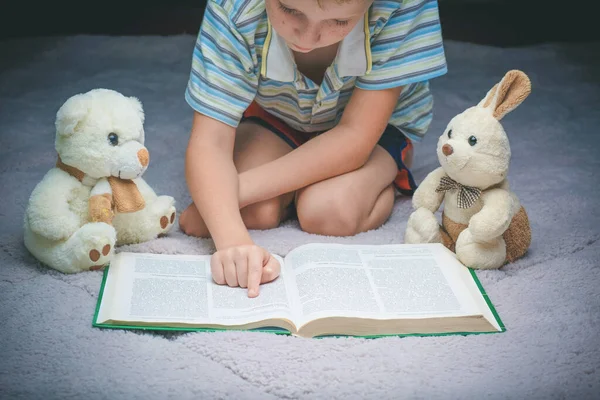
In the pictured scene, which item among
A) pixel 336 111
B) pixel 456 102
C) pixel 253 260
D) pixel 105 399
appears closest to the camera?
pixel 105 399

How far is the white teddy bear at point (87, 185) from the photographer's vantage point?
1026 mm

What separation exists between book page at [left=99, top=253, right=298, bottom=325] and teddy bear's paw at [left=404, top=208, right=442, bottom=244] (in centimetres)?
25

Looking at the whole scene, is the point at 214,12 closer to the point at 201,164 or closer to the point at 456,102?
the point at 201,164

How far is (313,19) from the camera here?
990mm

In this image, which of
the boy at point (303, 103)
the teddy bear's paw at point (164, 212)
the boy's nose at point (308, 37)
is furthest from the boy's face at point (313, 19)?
the teddy bear's paw at point (164, 212)

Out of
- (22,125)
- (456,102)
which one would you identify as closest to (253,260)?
(22,125)

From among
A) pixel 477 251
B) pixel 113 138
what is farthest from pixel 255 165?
pixel 477 251

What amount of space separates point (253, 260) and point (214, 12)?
17.1 inches

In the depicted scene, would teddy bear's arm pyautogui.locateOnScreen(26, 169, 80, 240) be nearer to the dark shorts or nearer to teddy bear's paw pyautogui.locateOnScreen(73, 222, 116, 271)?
teddy bear's paw pyautogui.locateOnScreen(73, 222, 116, 271)

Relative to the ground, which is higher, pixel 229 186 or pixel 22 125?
pixel 229 186

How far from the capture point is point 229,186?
116cm

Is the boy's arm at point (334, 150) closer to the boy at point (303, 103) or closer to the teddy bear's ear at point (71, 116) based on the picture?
the boy at point (303, 103)

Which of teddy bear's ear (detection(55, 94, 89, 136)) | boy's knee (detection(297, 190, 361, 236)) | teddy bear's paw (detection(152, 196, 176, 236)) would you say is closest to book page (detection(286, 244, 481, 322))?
boy's knee (detection(297, 190, 361, 236))

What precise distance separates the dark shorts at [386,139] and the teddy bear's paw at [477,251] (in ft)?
1.06
